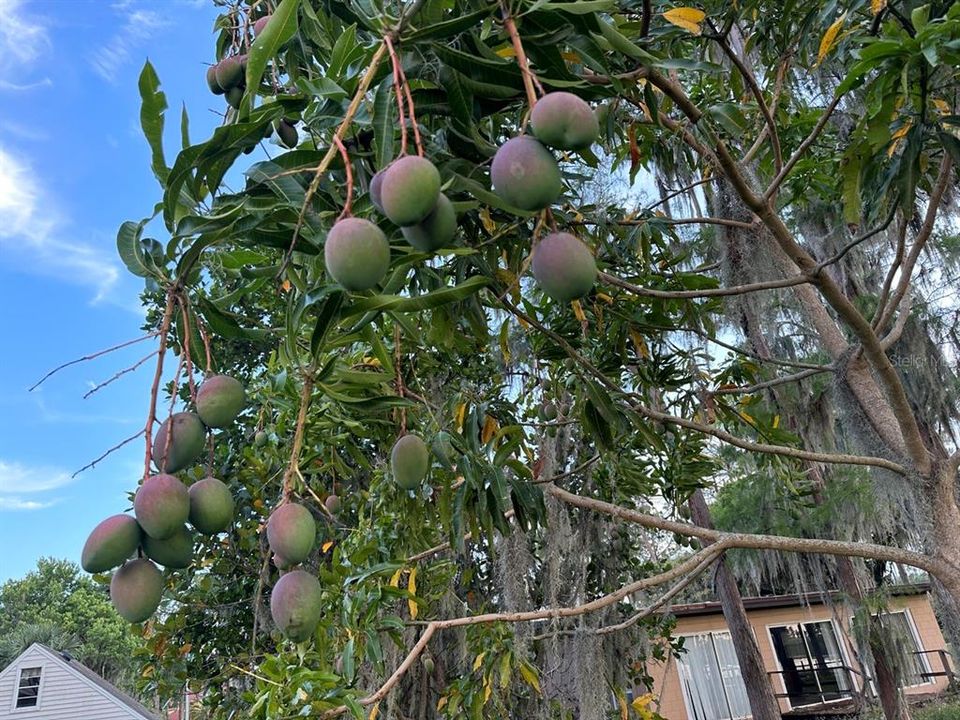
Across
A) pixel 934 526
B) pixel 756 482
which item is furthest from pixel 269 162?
pixel 756 482

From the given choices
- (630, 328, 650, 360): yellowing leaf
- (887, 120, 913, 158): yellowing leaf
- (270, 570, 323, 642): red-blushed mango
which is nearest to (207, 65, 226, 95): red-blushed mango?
(270, 570, 323, 642): red-blushed mango

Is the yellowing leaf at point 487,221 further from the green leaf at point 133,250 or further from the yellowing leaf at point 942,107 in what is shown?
the yellowing leaf at point 942,107

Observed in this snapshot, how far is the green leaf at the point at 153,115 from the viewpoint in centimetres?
95

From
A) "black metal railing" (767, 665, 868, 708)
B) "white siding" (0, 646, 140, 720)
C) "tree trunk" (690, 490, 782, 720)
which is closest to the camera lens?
"tree trunk" (690, 490, 782, 720)

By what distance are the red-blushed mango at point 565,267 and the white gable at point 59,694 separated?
18.2 m

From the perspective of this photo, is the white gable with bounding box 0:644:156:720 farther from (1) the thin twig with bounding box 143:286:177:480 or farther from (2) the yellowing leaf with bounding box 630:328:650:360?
(1) the thin twig with bounding box 143:286:177:480

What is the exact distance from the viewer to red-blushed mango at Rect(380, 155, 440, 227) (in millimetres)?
717

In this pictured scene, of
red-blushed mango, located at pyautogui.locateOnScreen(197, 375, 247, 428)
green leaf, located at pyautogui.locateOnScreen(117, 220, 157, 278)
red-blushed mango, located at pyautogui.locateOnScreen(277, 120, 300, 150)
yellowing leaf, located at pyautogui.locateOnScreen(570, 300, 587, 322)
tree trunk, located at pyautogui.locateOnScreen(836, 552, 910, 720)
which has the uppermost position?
red-blushed mango, located at pyautogui.locateOnScreen(277, 120, 300, 150)

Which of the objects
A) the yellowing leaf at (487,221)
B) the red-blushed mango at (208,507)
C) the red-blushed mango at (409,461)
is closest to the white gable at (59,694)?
the red-blushed mango at (409,461)

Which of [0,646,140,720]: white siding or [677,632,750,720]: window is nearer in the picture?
[677,632,750,720]: window

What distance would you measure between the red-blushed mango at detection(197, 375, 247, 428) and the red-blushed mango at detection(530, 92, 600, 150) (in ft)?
1.79

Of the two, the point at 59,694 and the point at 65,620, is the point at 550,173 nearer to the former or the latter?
the point at 59,694

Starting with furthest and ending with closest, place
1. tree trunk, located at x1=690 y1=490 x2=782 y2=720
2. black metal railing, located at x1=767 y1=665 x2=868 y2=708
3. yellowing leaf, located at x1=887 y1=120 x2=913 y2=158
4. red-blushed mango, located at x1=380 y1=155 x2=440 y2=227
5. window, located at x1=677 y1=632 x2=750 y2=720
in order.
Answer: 1. black metal railing, located at x1=767 y1=665 x2=868 y2=708
2. window, located at x1=677 y1=632 x2=750 y2=720
3. tree trunk, located at x1=690 y1=490 x2=782 y2=720
4. yellowing leaf, located at x1=887 y1=120 x2=913 y2=158
5. red-blushed mango, located at x1=380 y1=155 x2=440 y2=227

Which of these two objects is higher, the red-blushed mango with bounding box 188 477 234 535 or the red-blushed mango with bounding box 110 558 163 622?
the red-blushed mango with bounding box 188 477 234 535
